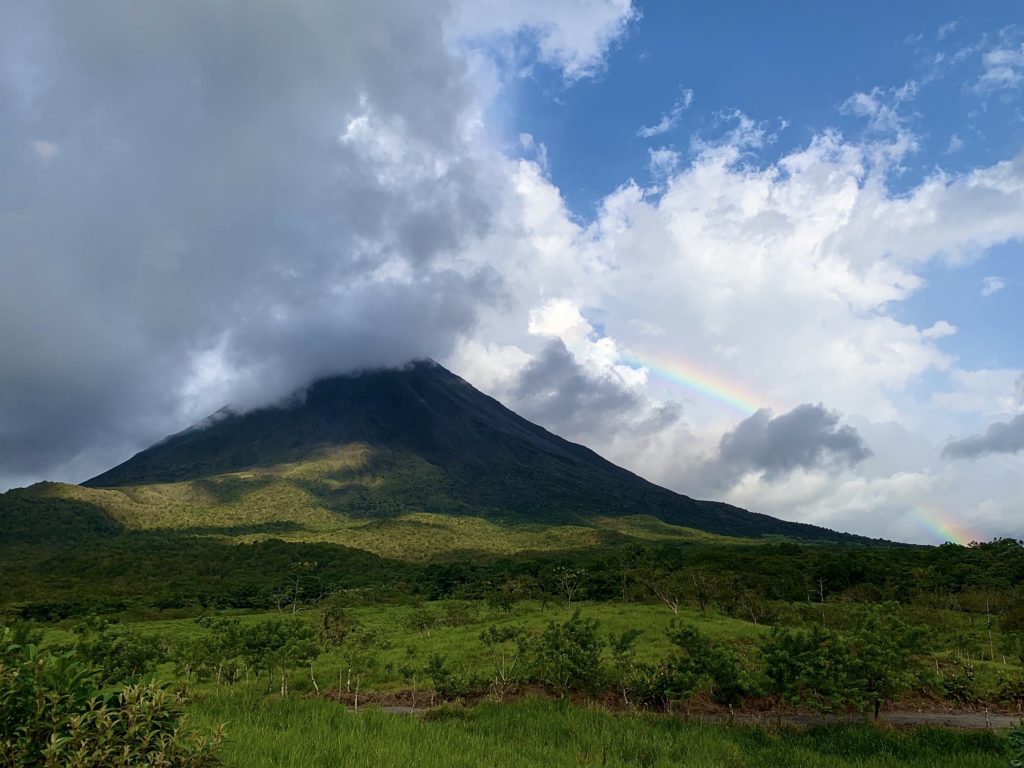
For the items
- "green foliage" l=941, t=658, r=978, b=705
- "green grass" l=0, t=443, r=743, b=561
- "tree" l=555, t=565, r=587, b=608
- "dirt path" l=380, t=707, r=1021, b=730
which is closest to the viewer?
"dirt path" l=380, t=707, r=1021, b=730

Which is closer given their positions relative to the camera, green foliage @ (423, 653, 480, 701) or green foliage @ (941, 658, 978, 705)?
green foliage @ (423, 653, 480, 701)

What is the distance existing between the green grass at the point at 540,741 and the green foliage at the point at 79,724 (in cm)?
402

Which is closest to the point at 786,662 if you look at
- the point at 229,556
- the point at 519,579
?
the point at 519,579

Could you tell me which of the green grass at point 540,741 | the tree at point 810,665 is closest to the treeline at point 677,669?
the tree at point 810,665

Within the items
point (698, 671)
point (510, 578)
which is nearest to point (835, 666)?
point (698, 671)

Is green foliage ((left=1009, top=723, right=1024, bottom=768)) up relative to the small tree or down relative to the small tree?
up

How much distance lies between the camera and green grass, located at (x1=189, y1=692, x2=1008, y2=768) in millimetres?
9297

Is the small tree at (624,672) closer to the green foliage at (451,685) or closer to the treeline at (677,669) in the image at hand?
the treeline at (677,669)

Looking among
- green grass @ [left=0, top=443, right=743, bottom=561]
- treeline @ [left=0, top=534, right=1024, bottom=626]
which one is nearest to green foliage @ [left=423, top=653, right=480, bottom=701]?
treeline @ [left=0, top=534, right=1024, bottom=626]

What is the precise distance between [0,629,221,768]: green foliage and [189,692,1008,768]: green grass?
4.02 m

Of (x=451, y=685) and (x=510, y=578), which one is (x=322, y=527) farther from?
(x=451, y=685)

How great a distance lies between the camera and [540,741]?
38.2 ft

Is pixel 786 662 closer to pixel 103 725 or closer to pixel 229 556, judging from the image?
pixel 103 725

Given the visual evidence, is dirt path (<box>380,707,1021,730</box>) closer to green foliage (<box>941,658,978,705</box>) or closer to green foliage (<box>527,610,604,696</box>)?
green foliage (<box>941,658,978,705</box>)
